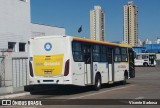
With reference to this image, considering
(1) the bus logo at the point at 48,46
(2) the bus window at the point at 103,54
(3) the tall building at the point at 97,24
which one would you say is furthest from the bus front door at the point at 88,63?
(3) the tall building at the point at 97,24

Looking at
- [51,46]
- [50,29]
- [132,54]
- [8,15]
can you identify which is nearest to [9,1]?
[8,15]

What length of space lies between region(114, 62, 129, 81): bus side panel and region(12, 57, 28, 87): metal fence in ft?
19.4

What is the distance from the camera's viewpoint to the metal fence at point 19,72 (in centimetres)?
2120

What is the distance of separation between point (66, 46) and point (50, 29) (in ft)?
66.1

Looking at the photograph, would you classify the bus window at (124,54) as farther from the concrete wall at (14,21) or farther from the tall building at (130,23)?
the tall building at (130,23)

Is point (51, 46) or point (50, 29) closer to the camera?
point (51, 46)

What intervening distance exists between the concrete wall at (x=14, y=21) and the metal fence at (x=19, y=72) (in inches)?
320

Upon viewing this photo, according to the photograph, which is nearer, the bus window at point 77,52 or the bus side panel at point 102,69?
the bus window at point 77,52

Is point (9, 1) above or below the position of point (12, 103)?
above

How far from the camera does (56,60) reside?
19109 mm

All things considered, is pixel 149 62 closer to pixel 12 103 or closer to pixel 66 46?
pixel 66 46

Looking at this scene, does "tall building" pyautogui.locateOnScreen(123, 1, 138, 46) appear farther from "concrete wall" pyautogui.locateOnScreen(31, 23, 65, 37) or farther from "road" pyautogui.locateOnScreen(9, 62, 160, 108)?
"road" pyautogui.locateOnScreen(9, 62, 160, 108)

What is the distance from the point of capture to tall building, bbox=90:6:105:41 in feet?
290

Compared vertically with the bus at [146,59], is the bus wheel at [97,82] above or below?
below
